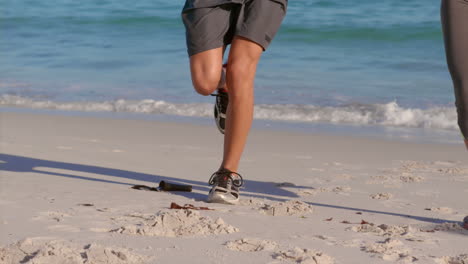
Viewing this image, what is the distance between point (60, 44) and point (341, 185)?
12940 millimetres

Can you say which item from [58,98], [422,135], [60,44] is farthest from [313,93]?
[60,44]

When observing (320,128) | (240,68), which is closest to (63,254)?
(240,68)

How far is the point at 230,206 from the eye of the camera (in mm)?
3844

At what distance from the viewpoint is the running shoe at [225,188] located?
12.8ft

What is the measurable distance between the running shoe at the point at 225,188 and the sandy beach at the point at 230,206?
0.27 feet

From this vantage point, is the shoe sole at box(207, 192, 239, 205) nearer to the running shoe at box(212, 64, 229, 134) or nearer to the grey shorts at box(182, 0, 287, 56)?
the running shoe at box(212, 64, 229, 134)

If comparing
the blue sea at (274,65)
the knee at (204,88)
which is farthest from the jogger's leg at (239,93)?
the blue sea at (274,65)

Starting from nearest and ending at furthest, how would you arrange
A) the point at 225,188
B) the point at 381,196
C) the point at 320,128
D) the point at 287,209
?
the point at 287,209 < the point at 225,188 < the point at 381,196 < the point at 320,128

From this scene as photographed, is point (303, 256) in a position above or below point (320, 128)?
below

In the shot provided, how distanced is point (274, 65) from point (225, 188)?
8910 millimetres

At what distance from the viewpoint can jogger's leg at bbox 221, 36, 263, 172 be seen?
392 centimetres

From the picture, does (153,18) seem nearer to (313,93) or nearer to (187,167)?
(313,93)

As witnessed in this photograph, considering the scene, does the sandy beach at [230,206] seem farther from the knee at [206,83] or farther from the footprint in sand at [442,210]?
the knee at [206,83]

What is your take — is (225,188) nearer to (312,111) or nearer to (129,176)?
(129,176)
